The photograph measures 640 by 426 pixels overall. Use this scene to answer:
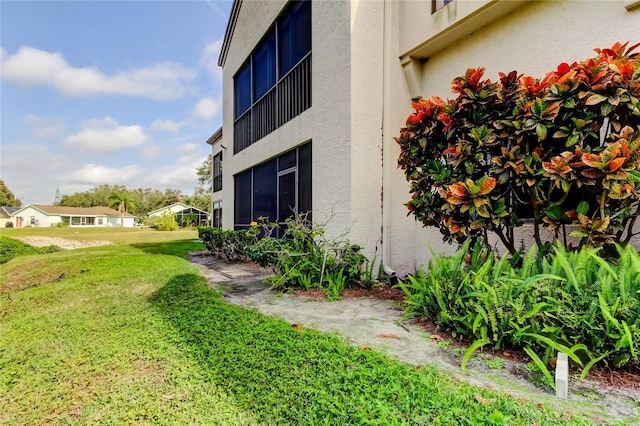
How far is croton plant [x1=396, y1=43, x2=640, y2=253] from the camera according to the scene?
8.89 feet

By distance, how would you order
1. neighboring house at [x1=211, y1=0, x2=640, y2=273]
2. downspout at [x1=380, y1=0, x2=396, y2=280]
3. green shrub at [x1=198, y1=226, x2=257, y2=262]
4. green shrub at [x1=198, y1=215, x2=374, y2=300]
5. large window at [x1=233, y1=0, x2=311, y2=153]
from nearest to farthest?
1. neighboring house at [x1=211, y1=0, x2=640, y2=273]
2. green shrub at [x1=198, y1=215, x2=374, y2=300]
3. downspout at [x1=380, y1=0, x2=396, y2=280]
4. large window at [x1=233, y1=0, x2=311, y2=153]
5. green shrub at [x1=198, y1=226, x2=257, y2=262]

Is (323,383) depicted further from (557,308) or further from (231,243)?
(231,243)

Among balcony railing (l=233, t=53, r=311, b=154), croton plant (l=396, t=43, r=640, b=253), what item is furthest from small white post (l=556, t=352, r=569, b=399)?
balcony railing (l=233, t=53, r=311, b=154)

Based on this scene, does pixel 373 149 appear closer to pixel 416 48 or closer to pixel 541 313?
pixel 416 48

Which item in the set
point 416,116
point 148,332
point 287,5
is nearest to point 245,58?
point 287,5

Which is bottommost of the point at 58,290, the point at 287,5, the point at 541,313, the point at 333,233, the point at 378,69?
the point at 58,290

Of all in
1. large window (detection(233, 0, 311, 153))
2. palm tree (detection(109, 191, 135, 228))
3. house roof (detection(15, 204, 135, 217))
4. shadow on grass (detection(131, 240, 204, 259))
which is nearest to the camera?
large window (detection(233, 0, 311, 153))

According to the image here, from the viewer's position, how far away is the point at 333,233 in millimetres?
5578

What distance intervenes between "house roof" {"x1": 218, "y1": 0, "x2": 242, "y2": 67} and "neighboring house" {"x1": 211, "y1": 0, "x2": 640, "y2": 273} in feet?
11.7

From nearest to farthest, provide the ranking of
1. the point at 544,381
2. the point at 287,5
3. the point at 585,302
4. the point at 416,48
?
the point at 544,381, the point at 585,302, the point at 416,48, the point at 287,5

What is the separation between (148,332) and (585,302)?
4.06m

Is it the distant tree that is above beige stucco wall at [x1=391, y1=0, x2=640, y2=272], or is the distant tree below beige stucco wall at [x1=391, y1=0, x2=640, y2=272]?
above

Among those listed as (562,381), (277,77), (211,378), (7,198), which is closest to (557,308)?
(562,381)

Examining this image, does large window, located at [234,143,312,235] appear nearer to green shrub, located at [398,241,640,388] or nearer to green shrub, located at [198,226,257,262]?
green shrub, located at [198,226,257,262]
